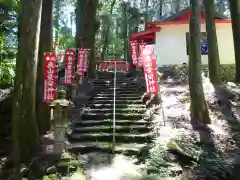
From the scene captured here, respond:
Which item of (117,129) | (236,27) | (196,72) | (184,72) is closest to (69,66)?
(117,129)

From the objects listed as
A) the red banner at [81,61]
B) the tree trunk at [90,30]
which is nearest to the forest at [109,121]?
the red banner at [81,61]

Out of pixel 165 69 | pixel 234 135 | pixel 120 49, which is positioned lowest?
pixel 234 135

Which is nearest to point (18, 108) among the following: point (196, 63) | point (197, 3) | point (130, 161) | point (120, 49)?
point (130, 161)

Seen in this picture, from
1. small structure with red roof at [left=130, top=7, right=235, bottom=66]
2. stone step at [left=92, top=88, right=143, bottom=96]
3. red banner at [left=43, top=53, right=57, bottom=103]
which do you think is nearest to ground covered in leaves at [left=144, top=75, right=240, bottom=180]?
stone step at [left=92, top=88, right=143, bottom=96]

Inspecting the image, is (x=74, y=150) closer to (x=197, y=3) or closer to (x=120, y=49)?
(x=197, y=3)

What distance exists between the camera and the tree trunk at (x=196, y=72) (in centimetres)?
1085

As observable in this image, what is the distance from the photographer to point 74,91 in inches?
Answer: 580

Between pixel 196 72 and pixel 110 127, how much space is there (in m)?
3.35

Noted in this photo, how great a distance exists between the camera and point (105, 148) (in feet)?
31.1

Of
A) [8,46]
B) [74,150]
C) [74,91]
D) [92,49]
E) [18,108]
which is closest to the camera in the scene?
[18,108]

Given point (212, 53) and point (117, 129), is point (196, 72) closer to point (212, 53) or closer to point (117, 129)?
point (117, 129)

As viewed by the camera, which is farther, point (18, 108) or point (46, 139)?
point (46, 139)

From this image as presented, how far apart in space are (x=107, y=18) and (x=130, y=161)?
90.3 feet

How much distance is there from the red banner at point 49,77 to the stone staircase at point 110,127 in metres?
1.44
